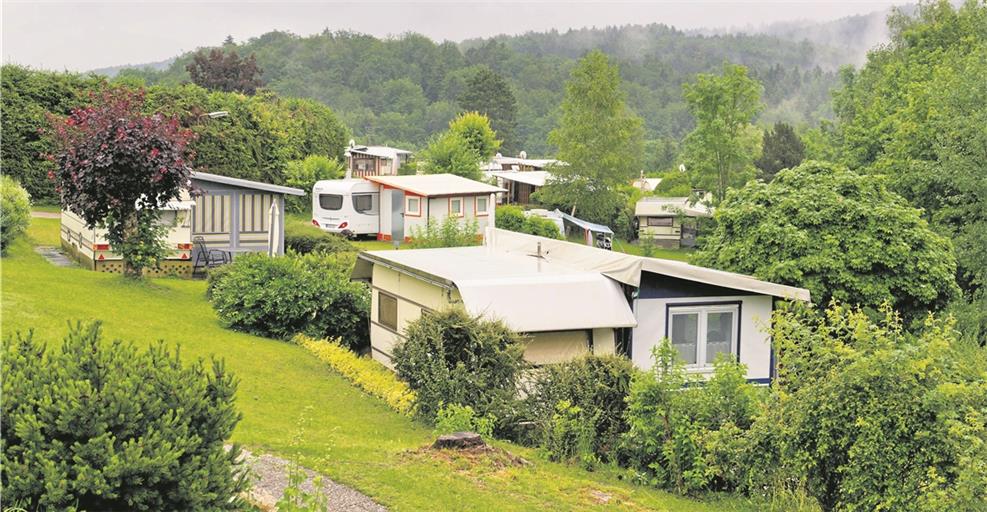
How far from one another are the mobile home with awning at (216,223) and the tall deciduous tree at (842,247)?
10.7 meters

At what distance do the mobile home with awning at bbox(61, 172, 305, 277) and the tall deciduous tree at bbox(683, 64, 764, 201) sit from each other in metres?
21.3

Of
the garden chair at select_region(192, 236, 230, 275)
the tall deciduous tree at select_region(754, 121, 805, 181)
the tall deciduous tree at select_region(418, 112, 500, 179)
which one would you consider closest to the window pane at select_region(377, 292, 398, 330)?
the garden chair at select_region(192, 236, 230, 275)

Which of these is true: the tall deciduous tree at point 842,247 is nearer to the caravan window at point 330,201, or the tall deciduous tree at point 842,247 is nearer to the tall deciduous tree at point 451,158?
the caravan window at point 330,201

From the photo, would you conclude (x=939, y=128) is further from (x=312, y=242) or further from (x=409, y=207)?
(x=312, y=242)

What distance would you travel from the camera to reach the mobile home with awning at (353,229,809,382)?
52.6ft

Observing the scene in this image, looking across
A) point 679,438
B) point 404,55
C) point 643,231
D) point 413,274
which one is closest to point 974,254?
point 413,274

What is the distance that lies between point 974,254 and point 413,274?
15.6 m

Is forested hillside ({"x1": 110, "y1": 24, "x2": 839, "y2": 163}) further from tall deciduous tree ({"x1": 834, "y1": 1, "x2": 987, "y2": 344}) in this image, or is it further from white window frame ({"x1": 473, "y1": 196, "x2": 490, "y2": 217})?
white window frame ({"x1": 473, "y1": 196, "x2": 490, "y2": 217})

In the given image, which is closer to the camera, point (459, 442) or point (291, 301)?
point (459, 442)

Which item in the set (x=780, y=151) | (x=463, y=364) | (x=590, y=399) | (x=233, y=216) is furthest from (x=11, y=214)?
(x=780, y=151)

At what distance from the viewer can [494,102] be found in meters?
94.8

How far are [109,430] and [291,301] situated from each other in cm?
1245

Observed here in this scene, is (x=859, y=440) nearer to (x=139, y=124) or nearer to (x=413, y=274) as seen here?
(x=413, y=274)

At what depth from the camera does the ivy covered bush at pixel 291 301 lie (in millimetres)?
19219
